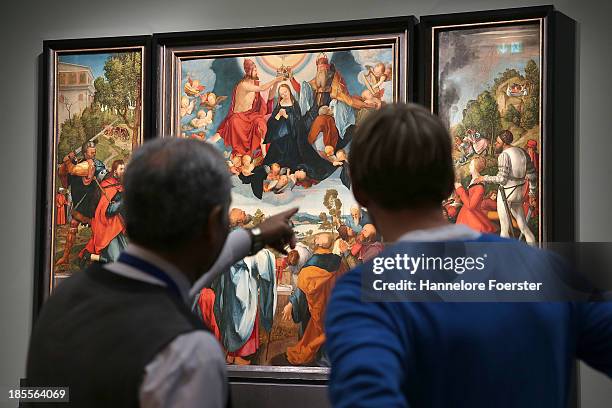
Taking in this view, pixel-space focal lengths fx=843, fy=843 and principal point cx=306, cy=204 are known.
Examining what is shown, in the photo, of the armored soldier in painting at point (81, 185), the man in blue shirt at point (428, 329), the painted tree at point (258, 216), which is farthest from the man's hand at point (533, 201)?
the man in blue shirt at point (428, 329)

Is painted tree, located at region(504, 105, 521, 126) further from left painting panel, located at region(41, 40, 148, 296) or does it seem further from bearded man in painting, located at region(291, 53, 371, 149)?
left painting panel, located at region(41, 40, 148, 296)

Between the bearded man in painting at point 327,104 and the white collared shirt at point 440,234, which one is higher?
the bearded man in painting at point 327,104

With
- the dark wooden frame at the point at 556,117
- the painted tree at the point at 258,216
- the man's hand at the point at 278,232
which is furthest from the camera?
the painted tree at the point at 258,216

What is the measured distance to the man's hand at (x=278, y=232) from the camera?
2518 millimetres

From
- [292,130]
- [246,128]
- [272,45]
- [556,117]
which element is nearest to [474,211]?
[556,117]

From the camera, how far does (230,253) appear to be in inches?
95.2

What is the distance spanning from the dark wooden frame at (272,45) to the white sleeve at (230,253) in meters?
2.46

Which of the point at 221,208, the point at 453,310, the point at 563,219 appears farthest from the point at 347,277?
the point at 563,219

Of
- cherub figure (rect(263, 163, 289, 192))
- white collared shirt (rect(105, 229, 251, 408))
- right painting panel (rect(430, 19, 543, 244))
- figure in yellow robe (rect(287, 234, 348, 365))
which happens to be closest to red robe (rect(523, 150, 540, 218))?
right painting panel (rect(430, 19, 543, 244))

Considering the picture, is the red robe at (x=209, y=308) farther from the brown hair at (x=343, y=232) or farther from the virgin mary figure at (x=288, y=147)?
the brown hair at (x=343, y=232)

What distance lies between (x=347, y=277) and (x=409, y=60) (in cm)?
339

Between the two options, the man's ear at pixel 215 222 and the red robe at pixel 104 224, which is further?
the red robe at pixel 104 224

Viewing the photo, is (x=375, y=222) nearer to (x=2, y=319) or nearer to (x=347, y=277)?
(x=347, y=277)

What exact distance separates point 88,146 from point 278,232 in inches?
124
